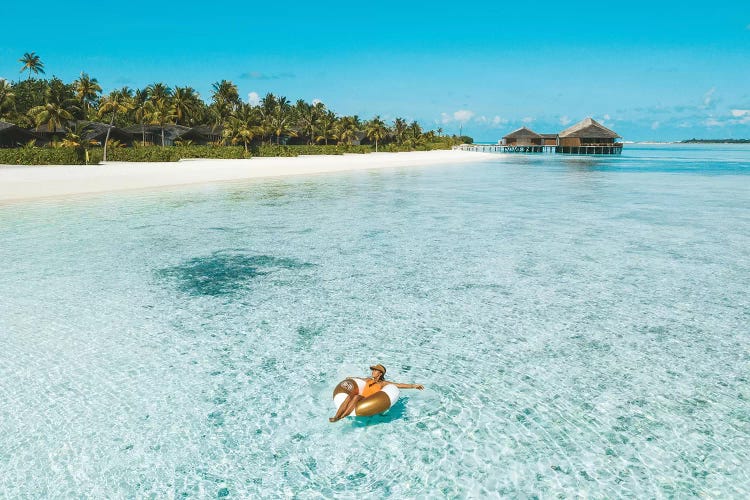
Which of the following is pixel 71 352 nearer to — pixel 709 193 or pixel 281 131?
pixel 709 193

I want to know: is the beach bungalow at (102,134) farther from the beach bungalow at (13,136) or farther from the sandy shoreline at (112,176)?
the sandy shoreline at (112,176)

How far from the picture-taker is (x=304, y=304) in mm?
8203

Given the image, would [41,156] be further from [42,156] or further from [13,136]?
[13,136]

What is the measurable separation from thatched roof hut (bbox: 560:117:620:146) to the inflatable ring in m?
85.3

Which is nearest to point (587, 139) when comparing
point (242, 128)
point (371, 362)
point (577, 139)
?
point (577, 139)

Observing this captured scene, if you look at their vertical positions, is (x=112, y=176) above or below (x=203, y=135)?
below

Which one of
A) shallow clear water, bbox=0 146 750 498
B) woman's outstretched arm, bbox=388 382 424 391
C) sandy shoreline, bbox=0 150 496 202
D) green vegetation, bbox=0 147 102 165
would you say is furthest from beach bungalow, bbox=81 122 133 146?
woman's outstretched arm, bbox=388 382 424 391

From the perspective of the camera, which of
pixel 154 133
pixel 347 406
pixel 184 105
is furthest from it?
pixel 184 105

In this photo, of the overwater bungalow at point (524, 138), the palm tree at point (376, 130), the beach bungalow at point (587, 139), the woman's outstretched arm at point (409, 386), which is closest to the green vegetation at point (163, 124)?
the palm tree at point (376, 130)

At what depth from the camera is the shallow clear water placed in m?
4.15

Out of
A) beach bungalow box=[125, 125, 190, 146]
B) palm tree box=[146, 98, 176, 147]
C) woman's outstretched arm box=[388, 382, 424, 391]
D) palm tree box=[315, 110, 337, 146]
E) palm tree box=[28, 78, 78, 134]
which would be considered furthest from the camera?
palm tree box=[315, 110, 337, 146]

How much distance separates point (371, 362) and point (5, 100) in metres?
63.2

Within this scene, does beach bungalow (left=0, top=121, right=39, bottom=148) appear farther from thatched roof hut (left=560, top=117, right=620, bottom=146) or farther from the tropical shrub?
thatched roof hut (left=560, top=117, right=620, bottom=146)

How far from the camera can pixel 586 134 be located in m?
84.4
